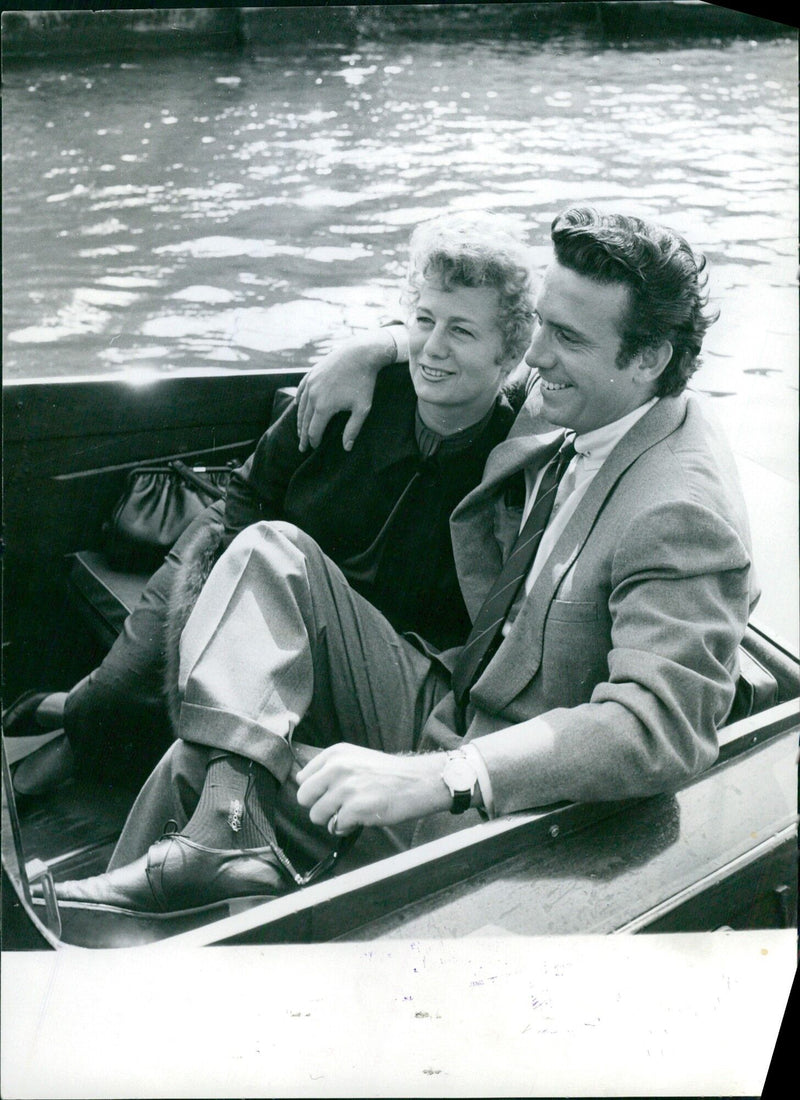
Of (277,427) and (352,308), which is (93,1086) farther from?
(352,308)

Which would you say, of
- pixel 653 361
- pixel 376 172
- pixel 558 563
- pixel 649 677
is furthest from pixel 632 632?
pixel 376 172

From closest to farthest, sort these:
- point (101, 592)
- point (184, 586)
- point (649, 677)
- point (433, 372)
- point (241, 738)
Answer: point (649, 677) → point (241, 738) → point (433, 372) → point (184, 586) → point (101, 592)

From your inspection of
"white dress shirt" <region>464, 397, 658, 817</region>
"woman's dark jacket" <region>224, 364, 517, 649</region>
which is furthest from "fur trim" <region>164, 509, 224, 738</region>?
"white dress shirt" <region>464, 397, 658, 817</region>

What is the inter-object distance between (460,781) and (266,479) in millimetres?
653

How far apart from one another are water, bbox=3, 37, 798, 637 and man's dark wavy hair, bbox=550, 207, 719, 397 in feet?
0.32

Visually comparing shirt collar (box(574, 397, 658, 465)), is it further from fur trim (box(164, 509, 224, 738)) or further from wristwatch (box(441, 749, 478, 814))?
fur trim (box(164, 509, 224, 738))

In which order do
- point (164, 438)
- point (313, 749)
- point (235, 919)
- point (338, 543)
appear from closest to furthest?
point (235, 919) → point (313, 749) → point (338, 543) → point (164, 438)

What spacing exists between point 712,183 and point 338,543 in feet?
2.90

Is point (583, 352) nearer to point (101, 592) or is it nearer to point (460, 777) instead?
point (460, 777)

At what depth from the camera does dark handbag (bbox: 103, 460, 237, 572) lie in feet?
6.73

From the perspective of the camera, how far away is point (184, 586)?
183 centimetres

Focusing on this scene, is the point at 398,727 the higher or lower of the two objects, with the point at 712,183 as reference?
lower

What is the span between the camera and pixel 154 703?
178 cm

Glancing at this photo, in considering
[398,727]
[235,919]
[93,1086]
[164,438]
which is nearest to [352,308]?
[164,438]
